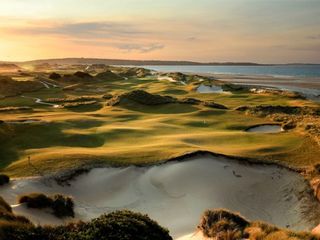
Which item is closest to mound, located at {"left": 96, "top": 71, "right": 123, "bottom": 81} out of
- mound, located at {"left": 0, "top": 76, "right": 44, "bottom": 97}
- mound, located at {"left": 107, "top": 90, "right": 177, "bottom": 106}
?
mound, located at {"left": 0, "top": 76, "right": 44, "bottom": 97}

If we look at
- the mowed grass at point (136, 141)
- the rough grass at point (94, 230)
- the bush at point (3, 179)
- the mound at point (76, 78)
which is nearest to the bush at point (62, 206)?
the bush at point (3, 179)

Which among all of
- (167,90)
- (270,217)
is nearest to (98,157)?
(270,217)

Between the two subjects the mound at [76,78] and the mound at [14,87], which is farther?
the mound at [76,78]

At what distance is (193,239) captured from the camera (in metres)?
14.5


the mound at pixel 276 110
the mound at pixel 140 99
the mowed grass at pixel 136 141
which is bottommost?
the mowed grass at pixel 136 141

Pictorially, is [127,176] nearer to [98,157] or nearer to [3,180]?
[98,157]

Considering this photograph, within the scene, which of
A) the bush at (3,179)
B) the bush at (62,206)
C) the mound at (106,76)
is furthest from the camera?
the mound at (106,76)

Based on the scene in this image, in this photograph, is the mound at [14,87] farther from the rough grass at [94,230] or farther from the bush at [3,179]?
the rough grass at [94,230]

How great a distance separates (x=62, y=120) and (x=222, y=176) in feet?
56.2

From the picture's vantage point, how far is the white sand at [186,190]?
1947 cm

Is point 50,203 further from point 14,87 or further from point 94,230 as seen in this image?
point 14,87

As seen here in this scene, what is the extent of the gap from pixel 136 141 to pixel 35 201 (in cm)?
1289

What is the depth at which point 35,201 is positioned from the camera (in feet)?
54.2

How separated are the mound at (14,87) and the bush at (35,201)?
4719cm
